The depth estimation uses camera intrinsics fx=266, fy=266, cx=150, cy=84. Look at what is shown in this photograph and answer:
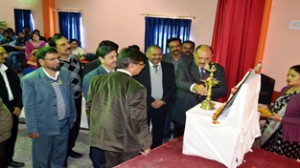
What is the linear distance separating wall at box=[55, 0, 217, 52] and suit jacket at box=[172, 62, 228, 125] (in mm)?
3056

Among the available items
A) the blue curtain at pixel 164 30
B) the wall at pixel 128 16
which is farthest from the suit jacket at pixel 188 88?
the blue curtain at pixel 164 30

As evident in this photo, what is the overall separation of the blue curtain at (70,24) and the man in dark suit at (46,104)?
558 centimetres

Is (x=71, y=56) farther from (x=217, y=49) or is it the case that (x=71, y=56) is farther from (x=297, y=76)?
(x=217, y=49)

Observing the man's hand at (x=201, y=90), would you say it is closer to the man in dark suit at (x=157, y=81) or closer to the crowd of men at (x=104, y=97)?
the crowd of men at (x=104, y=97)

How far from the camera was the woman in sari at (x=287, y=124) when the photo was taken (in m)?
2.39

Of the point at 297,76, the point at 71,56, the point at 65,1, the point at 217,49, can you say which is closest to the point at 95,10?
the point at 65,1

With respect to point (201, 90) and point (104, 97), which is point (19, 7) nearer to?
point (104, 97)

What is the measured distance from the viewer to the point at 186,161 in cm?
184

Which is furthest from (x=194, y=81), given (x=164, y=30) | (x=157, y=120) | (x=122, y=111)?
(x=164, y=30)

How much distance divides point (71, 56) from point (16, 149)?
146 cm

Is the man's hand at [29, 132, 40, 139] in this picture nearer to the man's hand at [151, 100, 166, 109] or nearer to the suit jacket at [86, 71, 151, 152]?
the suit jacket at [86, 71, 151, 152]

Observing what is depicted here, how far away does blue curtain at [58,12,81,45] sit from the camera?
305 inches

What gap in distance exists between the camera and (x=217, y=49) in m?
4.68

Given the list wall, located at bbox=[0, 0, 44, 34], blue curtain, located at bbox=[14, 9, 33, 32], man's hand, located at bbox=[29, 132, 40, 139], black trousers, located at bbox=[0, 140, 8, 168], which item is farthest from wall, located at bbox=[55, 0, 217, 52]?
black trousers, located at bbox=[0, 140, 8, 168]
